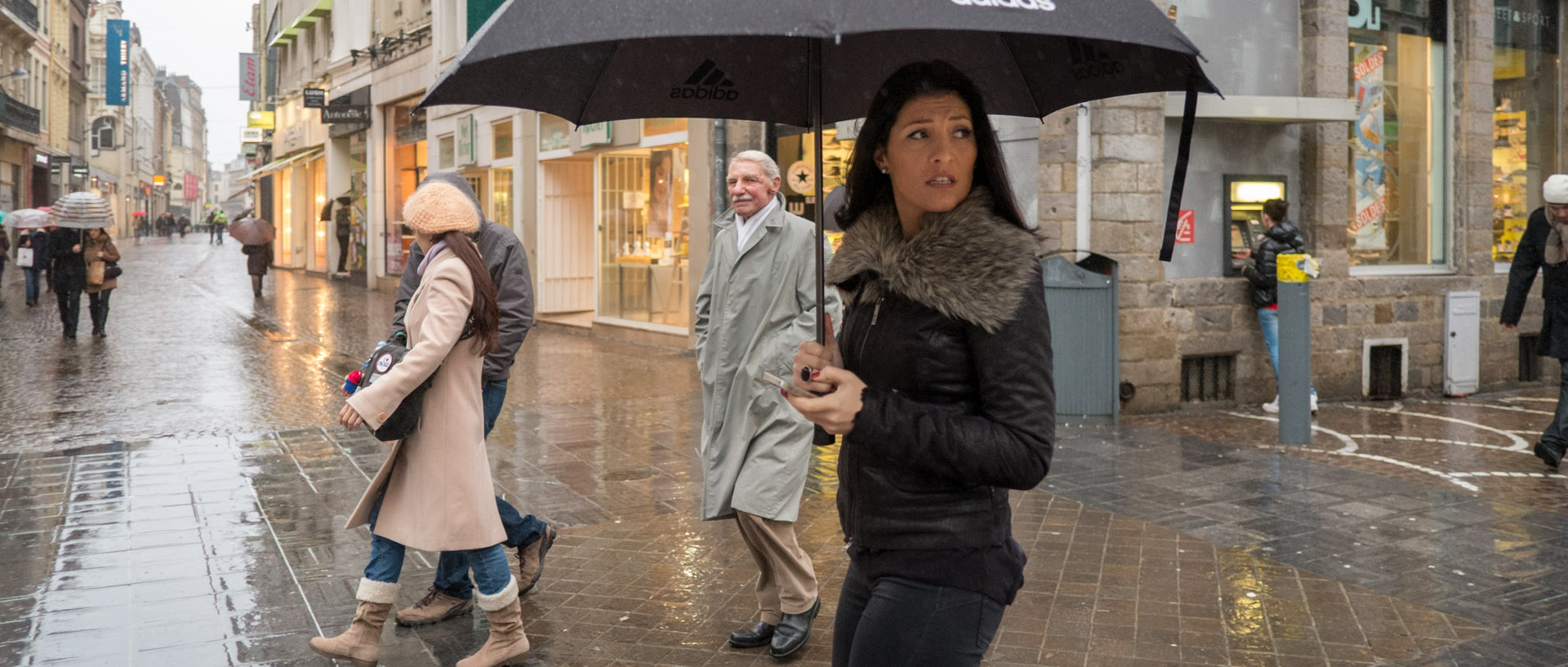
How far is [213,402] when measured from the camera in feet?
33.9

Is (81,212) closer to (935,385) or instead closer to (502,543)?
(502,543)

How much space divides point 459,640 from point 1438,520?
490cm

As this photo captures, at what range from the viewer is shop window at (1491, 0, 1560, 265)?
12625mm

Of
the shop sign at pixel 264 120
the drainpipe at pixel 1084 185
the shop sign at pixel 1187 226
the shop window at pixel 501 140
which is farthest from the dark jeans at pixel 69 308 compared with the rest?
the shop sign at pixel 264 120

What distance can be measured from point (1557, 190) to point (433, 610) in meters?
7.10

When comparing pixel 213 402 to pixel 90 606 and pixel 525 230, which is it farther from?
pixel 525 230

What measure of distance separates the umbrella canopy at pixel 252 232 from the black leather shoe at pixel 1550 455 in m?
20.4

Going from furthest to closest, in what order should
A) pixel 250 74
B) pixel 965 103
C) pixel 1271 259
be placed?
pixel 250 74
pixel 1271 259
pixel 965 103

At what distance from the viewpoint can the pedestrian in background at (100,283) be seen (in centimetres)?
1592

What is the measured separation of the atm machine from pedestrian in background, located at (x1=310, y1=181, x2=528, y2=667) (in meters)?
7.94

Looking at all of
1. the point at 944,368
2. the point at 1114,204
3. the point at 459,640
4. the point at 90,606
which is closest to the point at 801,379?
the point at 944,368

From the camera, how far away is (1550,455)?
774cm

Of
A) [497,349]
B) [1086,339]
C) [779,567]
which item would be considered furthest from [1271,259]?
[497,349]

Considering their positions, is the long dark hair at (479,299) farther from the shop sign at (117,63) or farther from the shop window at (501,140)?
the shop sign at (117,63)
